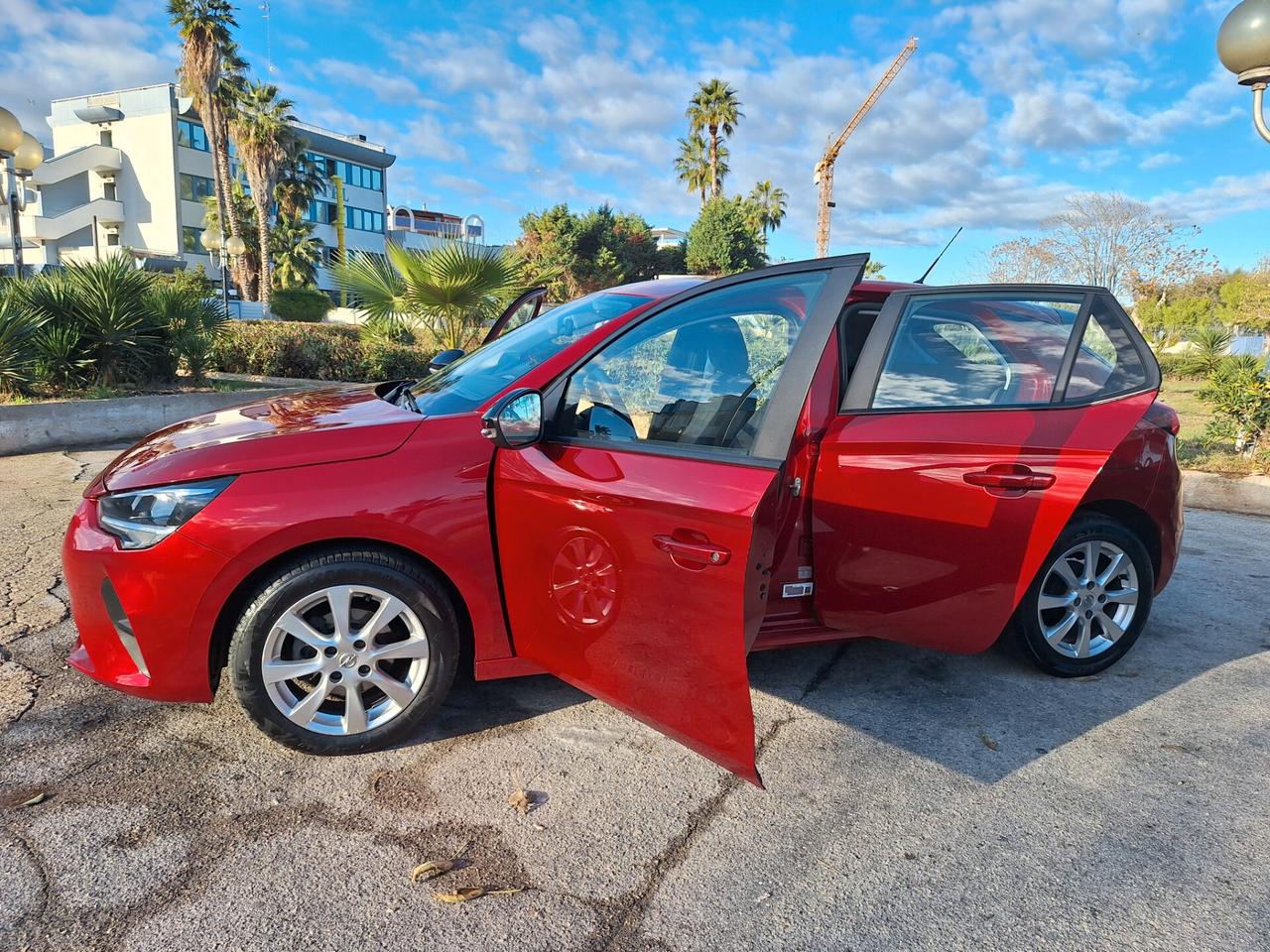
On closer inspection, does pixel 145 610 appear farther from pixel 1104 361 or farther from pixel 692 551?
pixel 1104 361

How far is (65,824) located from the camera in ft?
7.86

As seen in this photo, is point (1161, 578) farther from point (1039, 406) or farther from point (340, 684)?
point (340, 684)

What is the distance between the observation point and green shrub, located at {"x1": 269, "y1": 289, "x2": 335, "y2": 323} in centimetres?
3616

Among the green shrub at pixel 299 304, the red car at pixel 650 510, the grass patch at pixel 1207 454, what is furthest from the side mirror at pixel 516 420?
the green shrub at pixel 299 304

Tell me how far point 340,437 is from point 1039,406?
2.69 metres

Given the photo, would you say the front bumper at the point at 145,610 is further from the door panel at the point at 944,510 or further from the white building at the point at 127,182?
the white building at the point at 127,182

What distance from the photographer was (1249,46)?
244 inches

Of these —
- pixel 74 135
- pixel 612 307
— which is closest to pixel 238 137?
pixel 74 135

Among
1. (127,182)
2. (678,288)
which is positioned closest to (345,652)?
(678,288)

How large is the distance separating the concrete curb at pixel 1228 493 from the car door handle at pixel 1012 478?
203 inches

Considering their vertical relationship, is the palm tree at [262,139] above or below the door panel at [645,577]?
above

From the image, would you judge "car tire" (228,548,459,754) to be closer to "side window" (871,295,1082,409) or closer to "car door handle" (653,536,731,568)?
"car door handle" (653,536,731,568)

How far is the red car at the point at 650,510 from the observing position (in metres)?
2.41

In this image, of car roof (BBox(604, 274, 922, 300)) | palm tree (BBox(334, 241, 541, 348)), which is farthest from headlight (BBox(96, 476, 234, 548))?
palm tree (BBox(334, 241, 541, 348))
